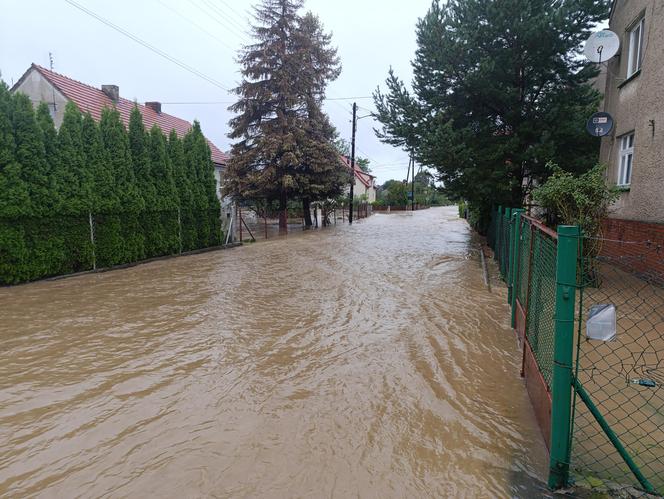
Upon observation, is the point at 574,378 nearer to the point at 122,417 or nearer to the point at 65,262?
the point at 122,417

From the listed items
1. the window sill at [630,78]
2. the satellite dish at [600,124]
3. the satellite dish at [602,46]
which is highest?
the satellite dish at [602,46]

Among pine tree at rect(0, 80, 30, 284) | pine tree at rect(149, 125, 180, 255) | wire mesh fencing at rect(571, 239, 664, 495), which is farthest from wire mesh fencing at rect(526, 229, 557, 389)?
pine tree at rect(149, 125, 180, 255)

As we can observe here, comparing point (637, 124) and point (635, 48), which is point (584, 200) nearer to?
point (637, 124)

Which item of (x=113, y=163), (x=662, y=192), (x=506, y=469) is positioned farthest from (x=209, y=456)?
(x=113, y=163)

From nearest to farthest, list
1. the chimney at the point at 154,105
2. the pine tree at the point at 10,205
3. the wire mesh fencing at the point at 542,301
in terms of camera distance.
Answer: the wire mesh fencing at the point at 542,301
the pine tree at the point at 10,205
the chimney at the point at 154,105

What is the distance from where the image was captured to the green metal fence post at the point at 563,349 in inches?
94.0

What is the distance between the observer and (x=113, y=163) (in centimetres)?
1139

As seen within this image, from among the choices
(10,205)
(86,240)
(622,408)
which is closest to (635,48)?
(622,408)

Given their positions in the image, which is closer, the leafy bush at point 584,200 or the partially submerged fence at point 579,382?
the partially submerged fence at point 579,382

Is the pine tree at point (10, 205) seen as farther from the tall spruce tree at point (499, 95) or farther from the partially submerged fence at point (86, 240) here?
the tall spruce tree at point (499, 95)

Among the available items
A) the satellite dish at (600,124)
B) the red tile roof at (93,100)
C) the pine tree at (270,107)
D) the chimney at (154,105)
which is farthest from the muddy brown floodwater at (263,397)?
the chimney at (154,105)

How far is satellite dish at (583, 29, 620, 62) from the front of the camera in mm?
8930

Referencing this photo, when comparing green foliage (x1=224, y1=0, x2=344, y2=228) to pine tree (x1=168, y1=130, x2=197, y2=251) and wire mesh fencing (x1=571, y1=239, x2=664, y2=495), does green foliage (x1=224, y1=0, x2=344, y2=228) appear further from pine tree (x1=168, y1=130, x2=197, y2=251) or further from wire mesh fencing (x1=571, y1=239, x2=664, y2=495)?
wire mesh fencing (x1=571, y1=239, x2=664, y2=495)

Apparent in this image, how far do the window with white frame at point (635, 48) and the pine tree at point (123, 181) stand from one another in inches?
518
